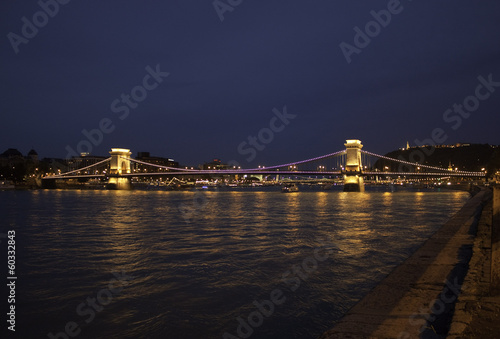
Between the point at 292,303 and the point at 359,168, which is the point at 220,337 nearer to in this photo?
the point at 292,303

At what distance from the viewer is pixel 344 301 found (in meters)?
6.41

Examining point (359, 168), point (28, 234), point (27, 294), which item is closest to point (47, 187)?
point (359, 168)

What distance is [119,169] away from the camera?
291 ft

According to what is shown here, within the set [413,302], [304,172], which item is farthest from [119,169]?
[413,302]

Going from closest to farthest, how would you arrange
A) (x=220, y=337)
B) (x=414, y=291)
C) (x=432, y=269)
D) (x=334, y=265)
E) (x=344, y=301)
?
(x=220, y=337), (x=414, y=291), (x=344, y=301), (x=432, y=269), (x=334, y=265)

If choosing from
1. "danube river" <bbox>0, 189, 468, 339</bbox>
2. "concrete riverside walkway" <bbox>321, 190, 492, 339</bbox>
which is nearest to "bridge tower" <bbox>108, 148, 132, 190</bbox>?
"danube river" <bbox>0, 189, 468, 339</bbox>

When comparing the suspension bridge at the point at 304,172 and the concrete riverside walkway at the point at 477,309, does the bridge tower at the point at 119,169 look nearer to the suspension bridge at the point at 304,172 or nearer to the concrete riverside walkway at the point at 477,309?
the suspension bridge at the point at 304,172

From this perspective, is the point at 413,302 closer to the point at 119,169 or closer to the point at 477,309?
the point at 477,309

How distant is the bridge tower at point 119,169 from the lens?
3342 inches

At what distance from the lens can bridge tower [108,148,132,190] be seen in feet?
278

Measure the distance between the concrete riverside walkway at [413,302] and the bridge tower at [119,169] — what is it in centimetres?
7975

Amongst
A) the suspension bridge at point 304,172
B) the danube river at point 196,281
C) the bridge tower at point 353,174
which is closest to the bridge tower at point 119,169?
the suspension bridge at point 304,172

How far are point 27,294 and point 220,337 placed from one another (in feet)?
13.1

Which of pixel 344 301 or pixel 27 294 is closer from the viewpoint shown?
pixel 344 301
